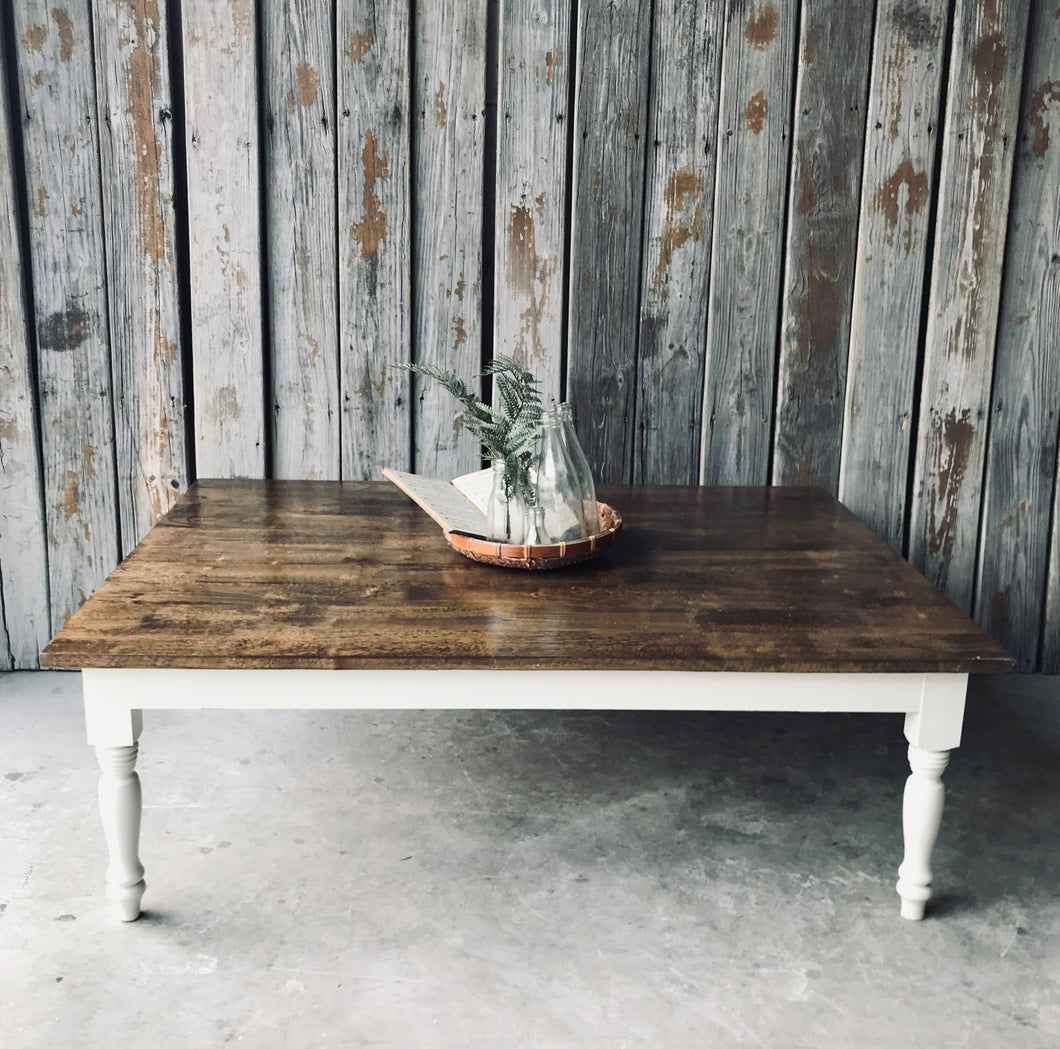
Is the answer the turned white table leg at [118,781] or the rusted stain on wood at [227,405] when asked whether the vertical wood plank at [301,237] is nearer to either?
the rusted stain on wood at [227,405]

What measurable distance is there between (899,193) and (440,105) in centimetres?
108

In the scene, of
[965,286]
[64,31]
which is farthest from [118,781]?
[965,286]

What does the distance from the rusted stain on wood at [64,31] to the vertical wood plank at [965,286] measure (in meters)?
1.98

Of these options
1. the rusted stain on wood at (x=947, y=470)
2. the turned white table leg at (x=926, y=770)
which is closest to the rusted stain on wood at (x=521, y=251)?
the rusted stain on wood at (x=947, y=470)

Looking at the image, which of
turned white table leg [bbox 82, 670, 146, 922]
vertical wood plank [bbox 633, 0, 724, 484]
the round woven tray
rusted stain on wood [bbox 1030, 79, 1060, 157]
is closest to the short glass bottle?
the round woven tray

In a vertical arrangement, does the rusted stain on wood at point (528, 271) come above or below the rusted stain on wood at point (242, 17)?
→ below

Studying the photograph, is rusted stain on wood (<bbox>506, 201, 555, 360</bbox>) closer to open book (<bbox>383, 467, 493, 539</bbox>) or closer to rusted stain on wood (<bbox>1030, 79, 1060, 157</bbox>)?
open book (<bbox>383, 467, 493, 539</bbox>)

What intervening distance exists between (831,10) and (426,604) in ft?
5.55

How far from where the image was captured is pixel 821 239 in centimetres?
277

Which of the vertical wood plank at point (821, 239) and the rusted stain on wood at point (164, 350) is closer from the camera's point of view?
the vertical wood plank at point (821, 239)

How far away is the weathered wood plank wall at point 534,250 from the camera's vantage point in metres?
2.65

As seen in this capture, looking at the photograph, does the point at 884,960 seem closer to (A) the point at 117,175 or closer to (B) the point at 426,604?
(B) the point at 426,604

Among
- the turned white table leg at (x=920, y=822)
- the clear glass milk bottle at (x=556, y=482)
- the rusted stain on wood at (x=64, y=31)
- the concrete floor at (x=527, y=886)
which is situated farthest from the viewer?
the rusted stain on wood at (x=64, y=31)

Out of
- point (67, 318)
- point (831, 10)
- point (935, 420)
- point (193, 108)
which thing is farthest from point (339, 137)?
point (935, 420)
